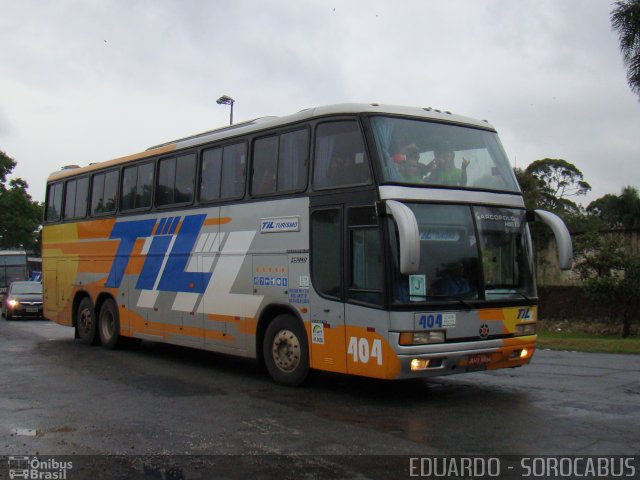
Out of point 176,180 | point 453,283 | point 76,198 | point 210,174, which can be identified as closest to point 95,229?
point 76,198

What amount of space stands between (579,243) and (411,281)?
2082 centimetres

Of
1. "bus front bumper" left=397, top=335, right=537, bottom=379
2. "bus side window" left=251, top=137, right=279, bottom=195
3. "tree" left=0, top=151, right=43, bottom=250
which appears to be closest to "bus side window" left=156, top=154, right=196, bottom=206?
"bus side window" left=251, top=137, right=279, bottom=195

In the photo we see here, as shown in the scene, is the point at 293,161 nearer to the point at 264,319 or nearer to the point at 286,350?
the point at 264,319

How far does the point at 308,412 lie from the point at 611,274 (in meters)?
21.5

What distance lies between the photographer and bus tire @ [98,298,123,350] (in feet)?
50.3

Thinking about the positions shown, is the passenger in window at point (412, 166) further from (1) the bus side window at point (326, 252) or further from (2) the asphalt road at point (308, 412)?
(2) the asphalt road at point (308, 412)

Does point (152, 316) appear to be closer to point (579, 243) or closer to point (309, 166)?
point (309, 166)

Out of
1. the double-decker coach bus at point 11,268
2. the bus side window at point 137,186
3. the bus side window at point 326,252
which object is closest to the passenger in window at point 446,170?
the bus side window at point 326,252

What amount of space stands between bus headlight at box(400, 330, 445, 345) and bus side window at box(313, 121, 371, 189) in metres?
2.01

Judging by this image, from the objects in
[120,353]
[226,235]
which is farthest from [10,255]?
[226,235]

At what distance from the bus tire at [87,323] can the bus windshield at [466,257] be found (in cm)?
956

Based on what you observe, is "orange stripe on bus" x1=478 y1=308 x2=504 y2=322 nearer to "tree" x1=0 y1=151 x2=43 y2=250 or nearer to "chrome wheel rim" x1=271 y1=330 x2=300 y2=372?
"chrome wheel rim" x1=271 y1=330 x2=300 y2=372

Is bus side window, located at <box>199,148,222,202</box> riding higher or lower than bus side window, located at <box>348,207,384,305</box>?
higher

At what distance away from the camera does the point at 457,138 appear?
10180 mm
